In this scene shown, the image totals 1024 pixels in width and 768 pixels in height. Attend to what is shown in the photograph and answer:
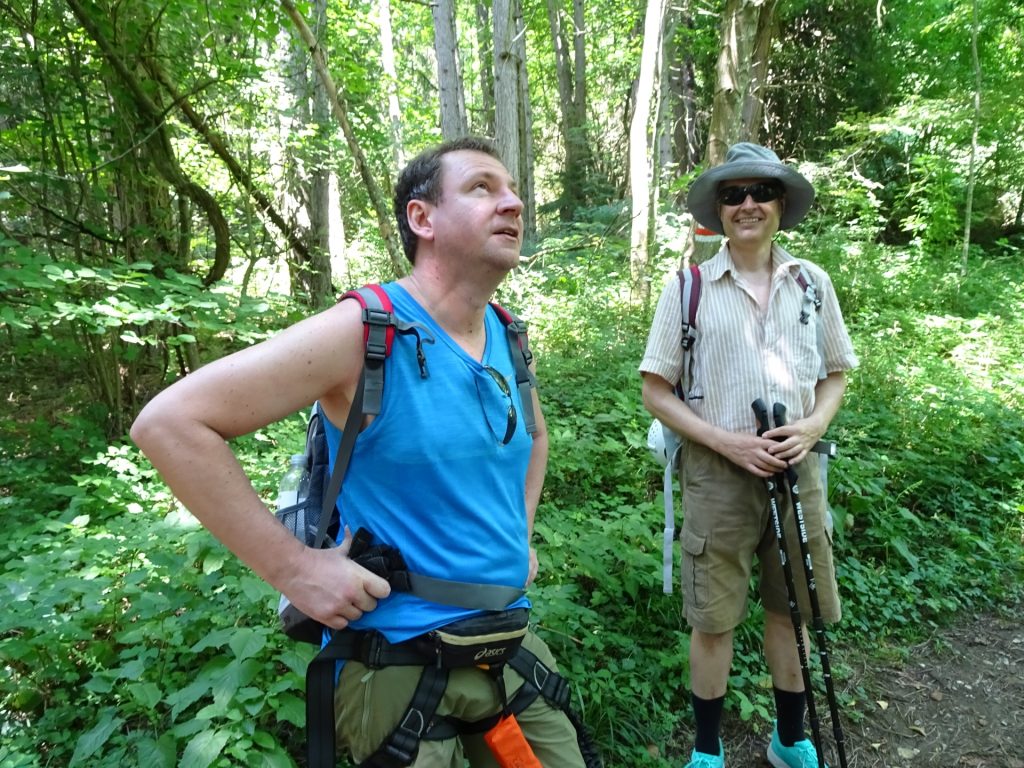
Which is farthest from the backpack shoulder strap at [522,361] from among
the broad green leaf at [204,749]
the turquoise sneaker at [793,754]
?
the turquoise sneaker at [793,754]

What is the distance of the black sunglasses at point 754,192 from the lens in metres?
2.57

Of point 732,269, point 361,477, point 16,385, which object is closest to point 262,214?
point 16,385

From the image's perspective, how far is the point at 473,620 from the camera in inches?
57.7

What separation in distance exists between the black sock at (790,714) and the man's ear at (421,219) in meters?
2.44

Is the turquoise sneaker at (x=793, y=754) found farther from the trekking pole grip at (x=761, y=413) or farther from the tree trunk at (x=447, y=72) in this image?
the tree trunk at (x=447, y=72)

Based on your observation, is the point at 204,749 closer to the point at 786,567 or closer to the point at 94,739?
the point at 94,739

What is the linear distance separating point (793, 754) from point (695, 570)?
38.2 inches

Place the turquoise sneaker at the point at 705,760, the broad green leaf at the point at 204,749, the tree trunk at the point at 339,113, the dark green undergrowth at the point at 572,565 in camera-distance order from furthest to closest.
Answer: the tree trunk at the point at 339,113 < the turquoise sneaker at the point at 705,760 < the dark green undergrowth at the point at 572,565 < the broad green leaf at the point at 204,749

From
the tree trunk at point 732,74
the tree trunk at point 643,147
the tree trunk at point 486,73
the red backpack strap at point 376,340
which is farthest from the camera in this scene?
the tree trunk at point 486,73

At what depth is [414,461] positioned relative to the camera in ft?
4.58

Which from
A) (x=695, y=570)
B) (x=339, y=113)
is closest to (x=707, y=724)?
(x=695, y=570)

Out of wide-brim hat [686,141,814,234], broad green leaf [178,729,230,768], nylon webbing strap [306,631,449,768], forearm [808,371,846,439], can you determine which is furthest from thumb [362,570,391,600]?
wide-brim hat [686,141,814,234]

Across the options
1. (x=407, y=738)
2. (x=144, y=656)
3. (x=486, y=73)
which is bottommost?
(x=144, y=656)

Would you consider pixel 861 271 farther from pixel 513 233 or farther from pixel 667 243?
pixel 513 233
